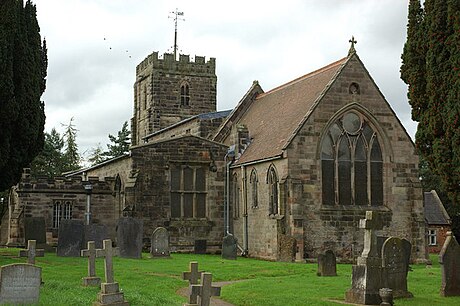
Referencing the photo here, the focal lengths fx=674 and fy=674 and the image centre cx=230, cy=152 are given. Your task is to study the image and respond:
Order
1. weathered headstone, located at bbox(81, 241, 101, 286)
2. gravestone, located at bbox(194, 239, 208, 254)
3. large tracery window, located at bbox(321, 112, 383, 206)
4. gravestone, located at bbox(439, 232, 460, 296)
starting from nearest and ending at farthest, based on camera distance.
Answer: weathered headstone, located at bbox(81, 241, 101, 286)
gravestone, located at bbox(439, 232, 460, 296)
large tracery window, located at bbox(321, 112, 383, 206)
gravestone, located at bbox(194, 239, 208, 254)

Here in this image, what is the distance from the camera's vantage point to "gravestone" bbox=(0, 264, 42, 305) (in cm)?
1184

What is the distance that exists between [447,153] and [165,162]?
18.0 metres

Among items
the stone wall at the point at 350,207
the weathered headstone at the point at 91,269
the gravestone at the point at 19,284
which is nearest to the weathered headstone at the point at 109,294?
the gravestone at the point at 19,284

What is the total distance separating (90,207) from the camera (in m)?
32.9

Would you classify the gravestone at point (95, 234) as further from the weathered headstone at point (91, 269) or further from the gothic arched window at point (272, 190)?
the weathered headstone at point (91, 269)

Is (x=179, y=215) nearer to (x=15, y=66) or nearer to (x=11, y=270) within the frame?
(x=15, y=66)

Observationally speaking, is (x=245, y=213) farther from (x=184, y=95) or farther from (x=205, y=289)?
(x=184, y=95)

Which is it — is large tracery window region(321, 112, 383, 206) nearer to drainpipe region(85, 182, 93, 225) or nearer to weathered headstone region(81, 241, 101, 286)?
drainpipe region(85, 182, 93, 225)

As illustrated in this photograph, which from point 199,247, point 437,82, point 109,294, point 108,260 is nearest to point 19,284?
point 109,294

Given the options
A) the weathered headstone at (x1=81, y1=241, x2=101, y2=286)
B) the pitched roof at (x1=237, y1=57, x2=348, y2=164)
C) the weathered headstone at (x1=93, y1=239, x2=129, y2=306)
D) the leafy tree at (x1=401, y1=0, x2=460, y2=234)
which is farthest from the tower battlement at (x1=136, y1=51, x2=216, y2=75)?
the weathered headstone at (x1=93, y1=239, x2=129, y2=306)

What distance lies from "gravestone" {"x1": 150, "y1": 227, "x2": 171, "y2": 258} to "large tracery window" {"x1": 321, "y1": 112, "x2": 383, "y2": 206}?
22.9ft

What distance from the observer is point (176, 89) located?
5053cm

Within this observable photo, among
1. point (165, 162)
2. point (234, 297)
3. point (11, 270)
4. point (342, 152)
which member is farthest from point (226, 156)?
point (11, 270)

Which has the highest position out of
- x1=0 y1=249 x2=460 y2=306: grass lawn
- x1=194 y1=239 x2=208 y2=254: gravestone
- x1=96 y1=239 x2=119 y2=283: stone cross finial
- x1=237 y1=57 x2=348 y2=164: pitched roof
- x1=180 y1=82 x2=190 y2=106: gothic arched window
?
x1=180 y1=82 x2=190 y2=106: gothic arched window
